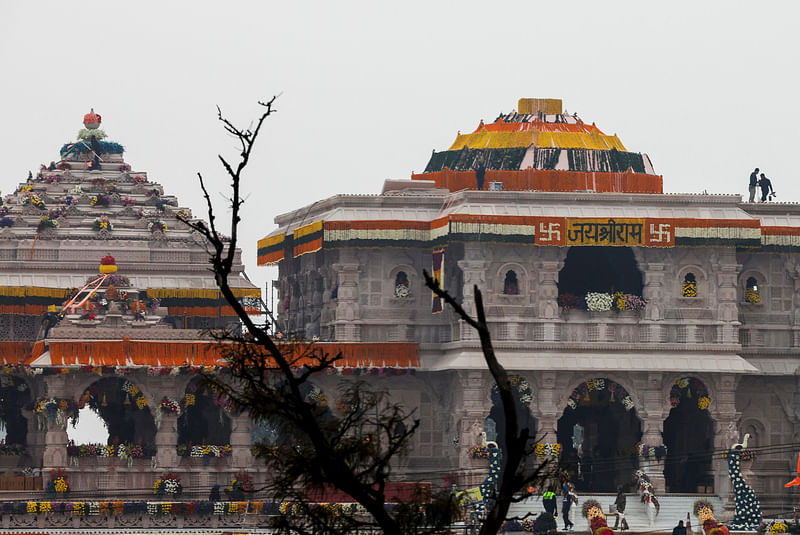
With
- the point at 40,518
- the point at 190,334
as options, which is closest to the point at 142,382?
the point at 190,334

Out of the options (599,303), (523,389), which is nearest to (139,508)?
(523,389)

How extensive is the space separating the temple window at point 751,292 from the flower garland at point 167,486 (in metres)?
24.7

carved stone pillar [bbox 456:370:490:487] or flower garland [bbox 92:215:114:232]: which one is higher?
flower garland [bbox 92:215:114:232]

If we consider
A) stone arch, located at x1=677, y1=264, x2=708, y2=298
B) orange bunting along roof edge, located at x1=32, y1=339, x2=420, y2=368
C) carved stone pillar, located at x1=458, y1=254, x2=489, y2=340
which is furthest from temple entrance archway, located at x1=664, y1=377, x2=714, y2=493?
orange bunting along roof edge, located at x1=32, y1=339, x2=420, y2=368

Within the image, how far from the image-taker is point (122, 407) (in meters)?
92.1

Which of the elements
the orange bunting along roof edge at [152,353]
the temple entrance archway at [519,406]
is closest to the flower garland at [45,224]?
the orange bunting along roof edge at [152,353]

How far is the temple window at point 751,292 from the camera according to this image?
95.1 metres

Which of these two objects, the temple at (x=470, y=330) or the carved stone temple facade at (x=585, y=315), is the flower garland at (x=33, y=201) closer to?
the temple at (x=470, y=330)

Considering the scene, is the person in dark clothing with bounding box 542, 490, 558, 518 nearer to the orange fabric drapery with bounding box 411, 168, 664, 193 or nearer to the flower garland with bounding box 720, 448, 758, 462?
the flower garland with bounding box 720, 448, 758, 462

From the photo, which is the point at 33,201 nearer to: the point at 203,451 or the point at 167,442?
the point at 167,442

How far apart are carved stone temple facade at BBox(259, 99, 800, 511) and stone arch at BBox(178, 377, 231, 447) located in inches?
212

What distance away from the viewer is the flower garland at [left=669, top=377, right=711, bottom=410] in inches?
3578

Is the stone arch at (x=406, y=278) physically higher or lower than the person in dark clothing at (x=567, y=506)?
higher

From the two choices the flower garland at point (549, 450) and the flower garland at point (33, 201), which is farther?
the flower garland at point (33, 201)
